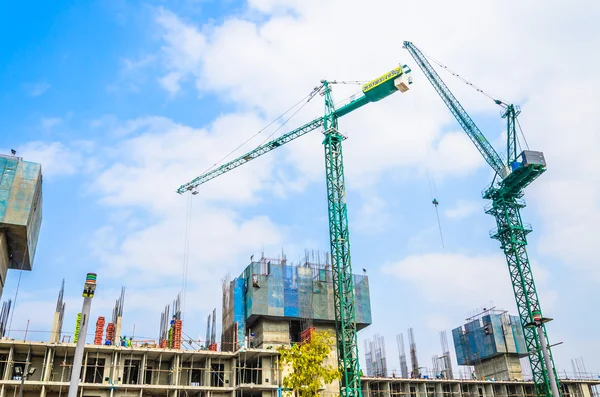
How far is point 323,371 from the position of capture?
1436 inches

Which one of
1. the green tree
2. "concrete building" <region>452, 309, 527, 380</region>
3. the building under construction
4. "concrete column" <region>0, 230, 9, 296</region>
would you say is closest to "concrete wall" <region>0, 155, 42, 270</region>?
"concrete column" <region>0, 230, 9, 296</region>

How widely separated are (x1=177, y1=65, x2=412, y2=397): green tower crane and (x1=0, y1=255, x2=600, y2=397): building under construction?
443 centimetres

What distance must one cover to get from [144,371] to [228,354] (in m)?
9.09

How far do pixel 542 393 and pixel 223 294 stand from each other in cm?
4715

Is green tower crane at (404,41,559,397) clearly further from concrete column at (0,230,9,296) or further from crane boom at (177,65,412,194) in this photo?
concrete column at (0,230,9,296)

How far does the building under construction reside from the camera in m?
53.4

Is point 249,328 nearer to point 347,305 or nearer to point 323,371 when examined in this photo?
point 347,305

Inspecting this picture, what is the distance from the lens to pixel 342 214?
6644 centimetres

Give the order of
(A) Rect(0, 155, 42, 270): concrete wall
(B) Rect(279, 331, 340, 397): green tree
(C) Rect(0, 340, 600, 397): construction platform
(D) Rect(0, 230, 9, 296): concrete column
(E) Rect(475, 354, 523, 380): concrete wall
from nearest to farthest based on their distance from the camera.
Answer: (B) Rect(279, 331, 340, 397): green tree < (A) Rect(0, 155, 42, 270): concrete wall < (D) Rect(0, 230, 9, 296): concrete column < (C) Rect(0, 340, 600, 397): construction platform < (E) Rect(475, 354, 523, 380): concrete wall

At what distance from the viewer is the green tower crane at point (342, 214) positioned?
60.3 metres

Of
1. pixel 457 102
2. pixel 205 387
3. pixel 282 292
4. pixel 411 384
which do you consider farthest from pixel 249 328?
pixel 457 102

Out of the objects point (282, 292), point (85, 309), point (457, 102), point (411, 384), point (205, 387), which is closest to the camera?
point (85, 309)

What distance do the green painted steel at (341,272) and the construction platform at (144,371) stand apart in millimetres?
4786

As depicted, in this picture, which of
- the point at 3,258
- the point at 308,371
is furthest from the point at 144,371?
the point at 308,371
